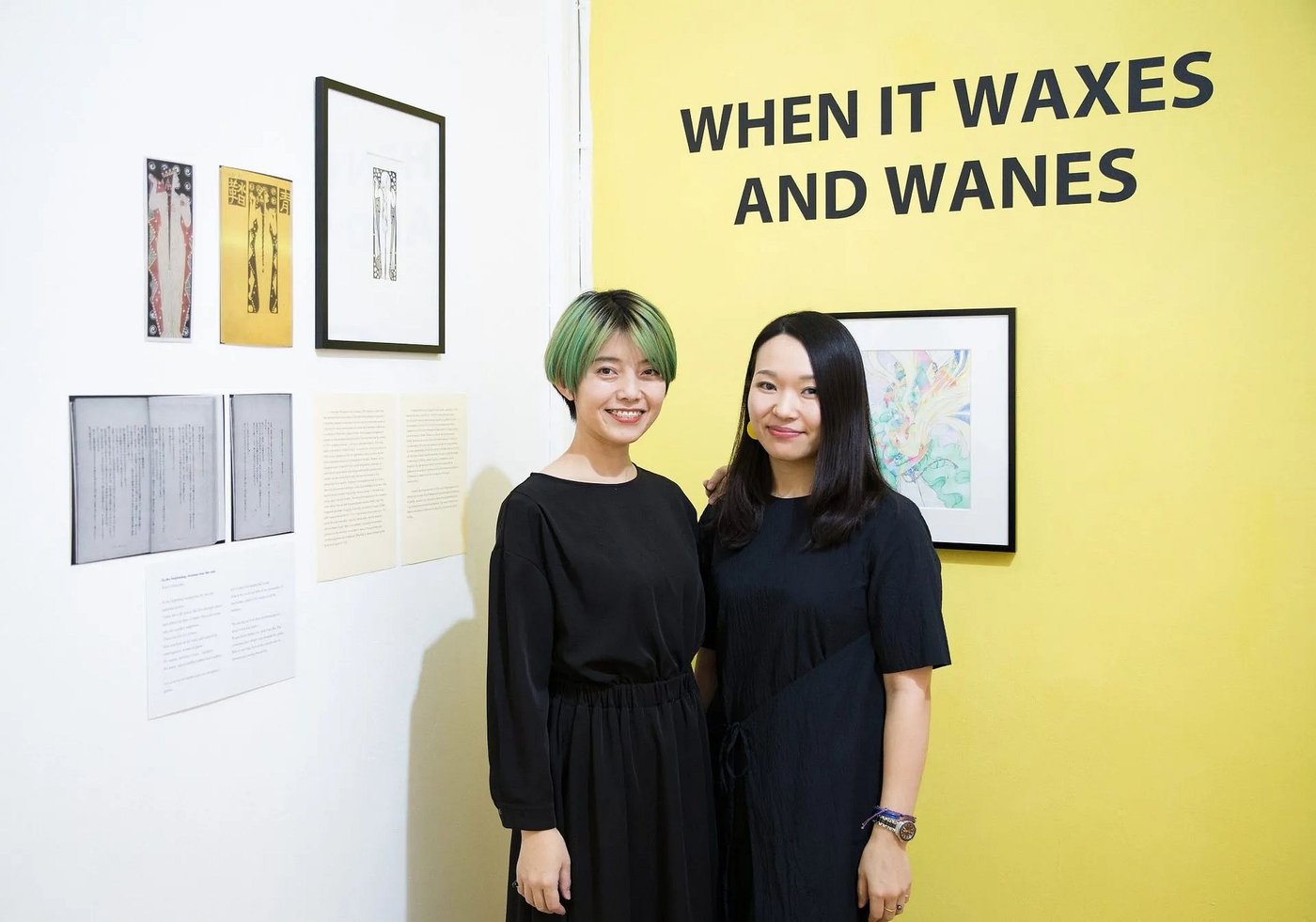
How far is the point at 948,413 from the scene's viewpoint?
202 centimetres

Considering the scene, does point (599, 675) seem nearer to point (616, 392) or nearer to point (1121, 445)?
point (616, 392)

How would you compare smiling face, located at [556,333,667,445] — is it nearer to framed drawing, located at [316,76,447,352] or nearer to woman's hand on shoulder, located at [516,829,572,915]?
framed drawing, located at [316,76,447,352]

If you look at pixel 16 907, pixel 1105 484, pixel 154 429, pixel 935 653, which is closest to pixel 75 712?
pixel 16 907

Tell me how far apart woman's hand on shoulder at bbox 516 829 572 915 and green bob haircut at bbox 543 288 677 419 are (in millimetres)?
689

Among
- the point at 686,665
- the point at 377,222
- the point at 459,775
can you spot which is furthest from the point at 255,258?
the point at 459,775

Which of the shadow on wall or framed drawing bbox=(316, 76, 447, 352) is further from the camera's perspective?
the shadow on wall

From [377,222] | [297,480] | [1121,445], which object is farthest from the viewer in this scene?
[1121,445]

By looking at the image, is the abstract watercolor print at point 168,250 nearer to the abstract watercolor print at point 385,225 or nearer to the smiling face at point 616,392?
the abstract watercolor print at point 385,225

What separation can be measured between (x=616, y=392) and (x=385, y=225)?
543 mm

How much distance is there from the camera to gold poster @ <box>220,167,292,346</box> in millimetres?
1439

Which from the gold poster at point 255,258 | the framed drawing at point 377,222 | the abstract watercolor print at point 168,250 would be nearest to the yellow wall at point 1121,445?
the framed drawing at point 377,222

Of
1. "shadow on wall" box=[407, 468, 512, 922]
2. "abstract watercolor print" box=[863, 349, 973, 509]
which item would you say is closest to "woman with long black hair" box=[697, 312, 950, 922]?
"abstract watercolor print" box=[863, 349, 973, 509]

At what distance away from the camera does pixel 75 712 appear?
124 cm

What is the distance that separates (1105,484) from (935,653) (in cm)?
66
